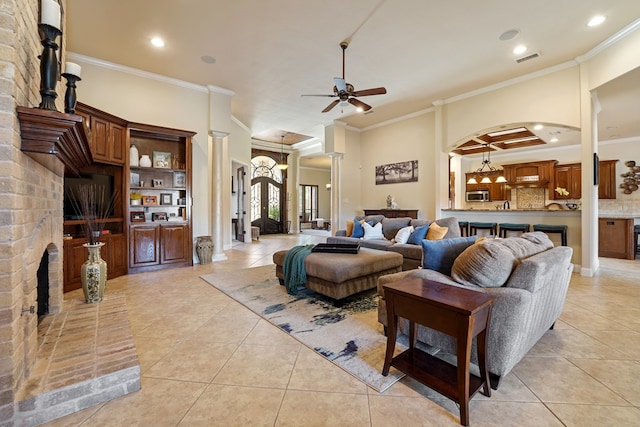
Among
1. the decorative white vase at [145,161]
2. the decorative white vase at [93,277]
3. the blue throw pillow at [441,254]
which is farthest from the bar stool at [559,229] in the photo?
the decorative white vase at [145,161]

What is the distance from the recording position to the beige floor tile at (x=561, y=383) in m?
1.61

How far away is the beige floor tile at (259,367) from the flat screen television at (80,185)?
11.0 feet

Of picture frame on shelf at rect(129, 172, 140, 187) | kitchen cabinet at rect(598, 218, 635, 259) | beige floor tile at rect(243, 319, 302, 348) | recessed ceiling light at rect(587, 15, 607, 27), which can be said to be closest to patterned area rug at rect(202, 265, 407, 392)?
beige floor tile at rect(243, 319, 302, 348)

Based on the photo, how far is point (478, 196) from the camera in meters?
9.27

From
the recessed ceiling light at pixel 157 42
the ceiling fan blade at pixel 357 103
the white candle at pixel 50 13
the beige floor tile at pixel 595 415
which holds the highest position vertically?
the recessed ceiling light at pixel 157 42

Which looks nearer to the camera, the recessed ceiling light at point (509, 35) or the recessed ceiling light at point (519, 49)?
the recessed ceiling light at point (509, 35)

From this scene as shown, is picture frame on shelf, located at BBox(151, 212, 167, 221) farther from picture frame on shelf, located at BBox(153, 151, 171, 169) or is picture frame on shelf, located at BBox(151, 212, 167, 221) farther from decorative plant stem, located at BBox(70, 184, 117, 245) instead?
picture frame on shelf, located at BBox(153, 151, 171, 169)

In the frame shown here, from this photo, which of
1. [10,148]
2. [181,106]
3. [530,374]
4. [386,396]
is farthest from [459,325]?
[181,106]

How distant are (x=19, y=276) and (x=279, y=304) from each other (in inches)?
83.8

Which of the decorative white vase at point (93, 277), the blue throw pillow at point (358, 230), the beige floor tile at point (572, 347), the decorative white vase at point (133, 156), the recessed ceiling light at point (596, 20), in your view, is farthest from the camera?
the blue throw pillow at point (358, 230)

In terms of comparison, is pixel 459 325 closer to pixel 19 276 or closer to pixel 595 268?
pixel 19 276

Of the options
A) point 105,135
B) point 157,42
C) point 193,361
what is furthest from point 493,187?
point 105,135

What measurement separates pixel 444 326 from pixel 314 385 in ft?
2.88

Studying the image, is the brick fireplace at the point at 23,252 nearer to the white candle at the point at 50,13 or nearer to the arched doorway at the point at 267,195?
the white candle at the point at 50,13
